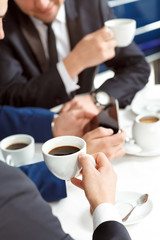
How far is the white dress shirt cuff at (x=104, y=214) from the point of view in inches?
26.7

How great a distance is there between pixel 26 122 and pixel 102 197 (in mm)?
720

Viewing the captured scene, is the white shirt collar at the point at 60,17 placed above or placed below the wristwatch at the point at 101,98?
above

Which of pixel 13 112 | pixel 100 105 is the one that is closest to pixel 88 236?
pixel 100 105

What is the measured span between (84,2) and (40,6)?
0.88ft

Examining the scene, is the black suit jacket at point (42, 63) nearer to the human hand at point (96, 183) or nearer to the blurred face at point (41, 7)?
the blurred face at point (41, 7)

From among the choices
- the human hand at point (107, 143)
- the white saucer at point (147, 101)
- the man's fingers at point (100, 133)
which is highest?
the man's fingers at point (100, 133)

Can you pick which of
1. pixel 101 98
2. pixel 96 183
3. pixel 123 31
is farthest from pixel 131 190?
pixel 123 31

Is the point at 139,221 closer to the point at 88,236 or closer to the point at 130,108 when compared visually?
the point at 88,236

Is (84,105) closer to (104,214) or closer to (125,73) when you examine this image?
(125,73)

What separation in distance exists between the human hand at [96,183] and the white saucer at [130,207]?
0.12 metres

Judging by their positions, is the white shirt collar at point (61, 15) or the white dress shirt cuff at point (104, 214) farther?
the white shirt collar at point (61, 15)

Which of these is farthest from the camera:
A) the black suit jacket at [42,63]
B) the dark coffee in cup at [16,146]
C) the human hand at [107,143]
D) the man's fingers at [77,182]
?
the black suit jacket at [42,63]

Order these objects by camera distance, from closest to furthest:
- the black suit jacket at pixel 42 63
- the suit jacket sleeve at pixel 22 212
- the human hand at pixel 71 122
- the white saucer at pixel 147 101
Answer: the suit jacket sleeve at pixel 22 212, the human hand at pixel 71 122, the white saucer at pixel 147 101, the black suit jacket at pixel 42 63

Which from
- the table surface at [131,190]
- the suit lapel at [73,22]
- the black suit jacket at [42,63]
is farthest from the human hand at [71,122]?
the suit lapel at [73,22]
